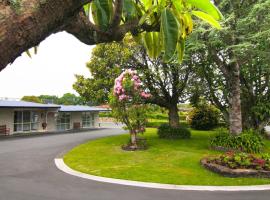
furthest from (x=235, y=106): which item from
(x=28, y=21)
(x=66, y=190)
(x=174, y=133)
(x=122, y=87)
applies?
(x=28, y=21)

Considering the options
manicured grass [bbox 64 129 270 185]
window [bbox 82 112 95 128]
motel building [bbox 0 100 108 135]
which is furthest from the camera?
window [bbox 82 112 95 128]

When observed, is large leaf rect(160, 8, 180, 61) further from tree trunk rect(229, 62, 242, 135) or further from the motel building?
the motel building

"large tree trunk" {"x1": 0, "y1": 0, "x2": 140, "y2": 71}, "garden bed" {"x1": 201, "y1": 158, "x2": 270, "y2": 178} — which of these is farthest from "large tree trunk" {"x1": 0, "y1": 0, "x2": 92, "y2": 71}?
"garden bed" {"x1": 201, "y1": 158, "x2": 270, "y2": 178}

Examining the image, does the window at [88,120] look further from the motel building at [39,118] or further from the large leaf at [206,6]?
the large leaf at [206,6]

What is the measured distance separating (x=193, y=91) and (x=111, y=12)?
24.1 metres

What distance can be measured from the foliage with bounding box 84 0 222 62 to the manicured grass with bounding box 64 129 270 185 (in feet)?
35.4

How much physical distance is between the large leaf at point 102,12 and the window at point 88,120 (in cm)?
4179

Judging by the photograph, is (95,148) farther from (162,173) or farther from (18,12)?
(18,12)

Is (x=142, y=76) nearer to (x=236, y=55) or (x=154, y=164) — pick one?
(x=236, y=55)

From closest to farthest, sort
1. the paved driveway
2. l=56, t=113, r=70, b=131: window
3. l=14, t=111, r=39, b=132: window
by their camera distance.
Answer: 1. the paved driveway
2. l=14, t=111, r=39, b=132: window
3. l=56, t=113, r=70, b=131: window

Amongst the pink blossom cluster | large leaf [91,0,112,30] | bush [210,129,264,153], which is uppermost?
the pink blossom cluster

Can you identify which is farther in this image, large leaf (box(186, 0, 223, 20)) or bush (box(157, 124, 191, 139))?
bush (box(157, 124, 191, 139))

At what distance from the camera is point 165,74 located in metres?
26.0

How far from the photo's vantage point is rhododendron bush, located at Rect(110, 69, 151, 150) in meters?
19.6
